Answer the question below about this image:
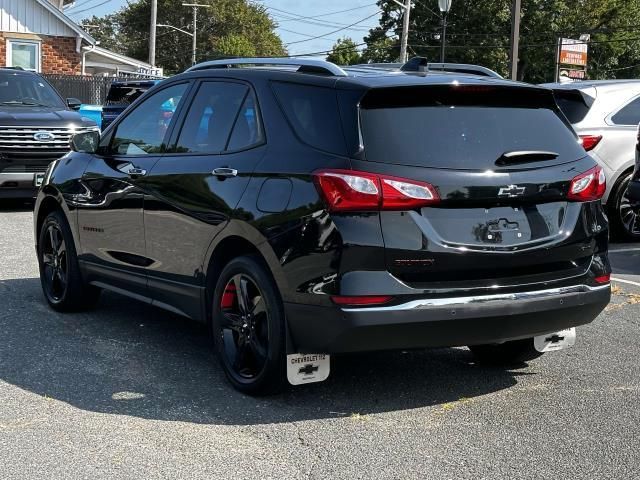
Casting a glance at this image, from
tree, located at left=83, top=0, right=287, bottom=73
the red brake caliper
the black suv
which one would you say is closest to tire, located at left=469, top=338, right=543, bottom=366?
the black suv

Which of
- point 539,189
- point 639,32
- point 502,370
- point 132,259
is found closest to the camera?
point 539,189

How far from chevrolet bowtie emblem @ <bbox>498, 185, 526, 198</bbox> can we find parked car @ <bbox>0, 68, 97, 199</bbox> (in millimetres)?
9661

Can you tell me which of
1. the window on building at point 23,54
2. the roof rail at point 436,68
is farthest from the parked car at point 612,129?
the window on building at point 23,54

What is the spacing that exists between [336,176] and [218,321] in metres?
1.26

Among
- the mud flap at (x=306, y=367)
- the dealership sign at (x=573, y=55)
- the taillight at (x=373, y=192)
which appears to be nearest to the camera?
the taillight at (x=373, y=192)

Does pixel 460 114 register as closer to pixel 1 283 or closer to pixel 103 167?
pixel 103 167

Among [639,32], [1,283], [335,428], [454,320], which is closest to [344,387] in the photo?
[335,428]

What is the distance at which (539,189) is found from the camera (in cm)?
481

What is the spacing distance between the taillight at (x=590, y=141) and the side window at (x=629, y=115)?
357mm

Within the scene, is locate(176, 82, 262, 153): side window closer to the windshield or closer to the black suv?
the black suv

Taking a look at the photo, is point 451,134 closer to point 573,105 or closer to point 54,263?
point 54,263

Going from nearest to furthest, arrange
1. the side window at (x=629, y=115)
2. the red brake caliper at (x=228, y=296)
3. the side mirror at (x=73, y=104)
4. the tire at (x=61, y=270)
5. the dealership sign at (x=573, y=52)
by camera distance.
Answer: the red brake caliper at (x=228, y=296)
the tire at (x=61, y=270)
the side window at (x=629, y=115)
the side mirror at (x=73, y=104)
the dealership sign at (x=573, y=52)

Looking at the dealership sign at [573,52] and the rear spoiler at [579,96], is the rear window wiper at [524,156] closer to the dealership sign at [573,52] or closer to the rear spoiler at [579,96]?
the rear spoiler at [579,96]

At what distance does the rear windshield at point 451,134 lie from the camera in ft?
15.1
